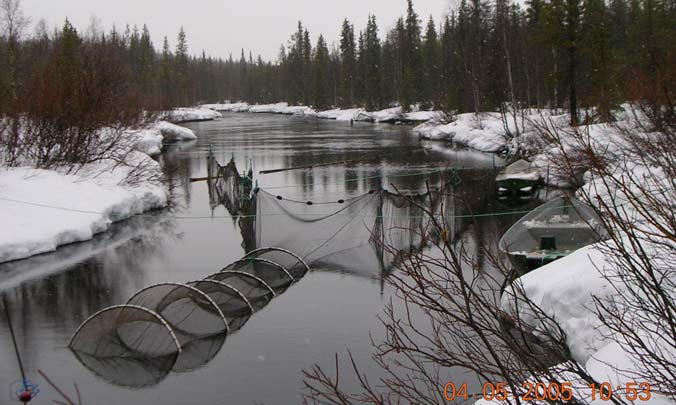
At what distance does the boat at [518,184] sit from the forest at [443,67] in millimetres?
3875

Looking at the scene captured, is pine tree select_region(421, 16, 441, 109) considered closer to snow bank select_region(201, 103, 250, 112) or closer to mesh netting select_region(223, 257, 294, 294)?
snow bank select_region(201, 103, 250, 112)

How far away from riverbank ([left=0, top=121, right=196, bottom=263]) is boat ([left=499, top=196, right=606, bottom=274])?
11692 millimetres

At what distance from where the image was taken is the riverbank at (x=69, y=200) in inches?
662

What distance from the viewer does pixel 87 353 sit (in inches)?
414

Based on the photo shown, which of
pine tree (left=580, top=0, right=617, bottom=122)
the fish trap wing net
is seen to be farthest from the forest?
the fish trap wing net

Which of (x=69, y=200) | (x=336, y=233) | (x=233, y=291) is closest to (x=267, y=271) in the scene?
(x=233, y=291)

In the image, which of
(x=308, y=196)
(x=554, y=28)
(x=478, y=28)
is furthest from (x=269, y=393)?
(x=478, y=28)

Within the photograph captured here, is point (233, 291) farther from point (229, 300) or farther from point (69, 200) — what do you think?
point (69, 200)

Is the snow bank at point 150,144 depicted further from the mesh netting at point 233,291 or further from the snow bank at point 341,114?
the snow bank at point 341,114

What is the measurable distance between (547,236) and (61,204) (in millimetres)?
13702

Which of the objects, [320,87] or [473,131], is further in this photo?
[320,87]

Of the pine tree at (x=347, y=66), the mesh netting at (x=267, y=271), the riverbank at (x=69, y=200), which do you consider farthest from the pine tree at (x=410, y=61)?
the mesh netting at (x=267, y=271)

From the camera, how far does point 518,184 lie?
984 inches

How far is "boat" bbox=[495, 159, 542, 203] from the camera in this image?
81.9 ft
